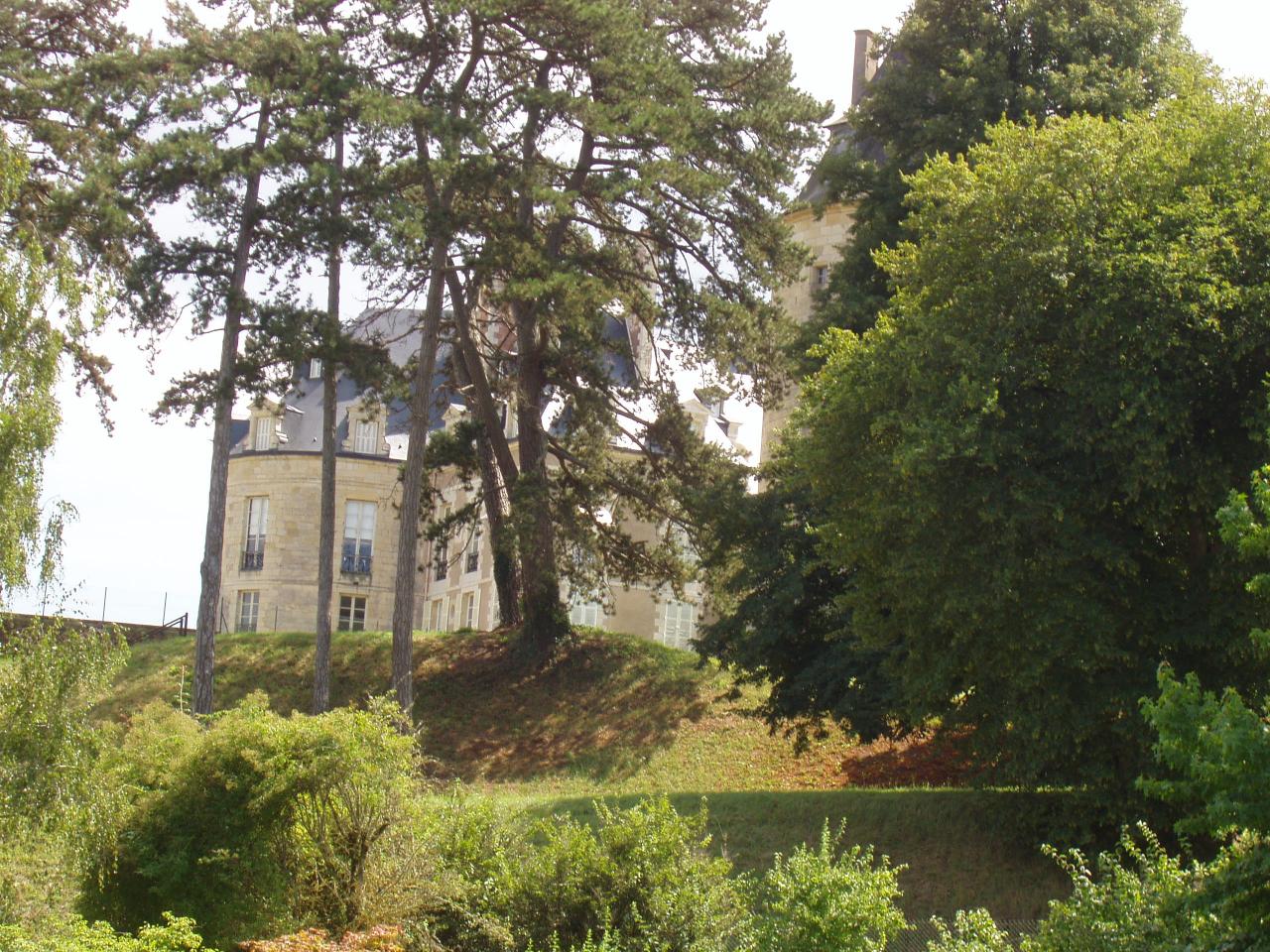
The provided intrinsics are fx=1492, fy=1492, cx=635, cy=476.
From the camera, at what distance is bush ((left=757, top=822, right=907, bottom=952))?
1167 cm

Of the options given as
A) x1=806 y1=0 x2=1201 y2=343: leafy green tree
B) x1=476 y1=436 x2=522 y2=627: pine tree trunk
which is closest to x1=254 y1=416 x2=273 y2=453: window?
x1=476 y1=436 x2=522 y2=627: pine tree trunk

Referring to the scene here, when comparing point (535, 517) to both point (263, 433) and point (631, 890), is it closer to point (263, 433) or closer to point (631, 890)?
point (631, 890)

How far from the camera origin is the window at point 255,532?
160 feet

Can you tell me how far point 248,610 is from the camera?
48719 millimetres

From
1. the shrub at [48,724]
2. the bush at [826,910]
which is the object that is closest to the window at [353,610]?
the shrub at [48,724]

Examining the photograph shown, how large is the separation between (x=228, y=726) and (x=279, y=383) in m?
12.0

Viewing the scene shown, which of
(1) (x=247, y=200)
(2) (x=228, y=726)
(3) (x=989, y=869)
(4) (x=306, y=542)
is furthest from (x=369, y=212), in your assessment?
(4) (x=306, y=542)

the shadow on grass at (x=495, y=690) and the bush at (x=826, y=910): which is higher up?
the shadow on grass at (x=495, y=690)

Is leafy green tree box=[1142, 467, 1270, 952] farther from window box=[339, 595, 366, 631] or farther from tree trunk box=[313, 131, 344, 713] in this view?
window box=[339, 595, 366, 631]

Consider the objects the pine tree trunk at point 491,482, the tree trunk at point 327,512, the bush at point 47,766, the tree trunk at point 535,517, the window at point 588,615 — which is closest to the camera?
the bush at point 47,766

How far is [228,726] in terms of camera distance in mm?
14711

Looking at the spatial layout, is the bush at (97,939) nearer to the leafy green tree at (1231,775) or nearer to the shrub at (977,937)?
the shrub at (977,937)

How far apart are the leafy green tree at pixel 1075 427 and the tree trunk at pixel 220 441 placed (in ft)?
40.3

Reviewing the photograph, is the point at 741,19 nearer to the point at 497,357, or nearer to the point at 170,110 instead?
the point at 497,357
